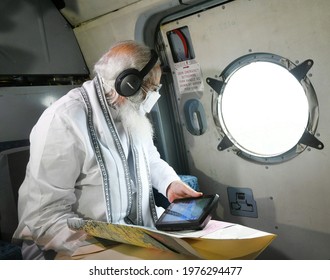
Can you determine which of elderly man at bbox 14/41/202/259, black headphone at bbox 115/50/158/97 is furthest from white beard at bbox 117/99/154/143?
black headphone at bbox 115/50/158/97

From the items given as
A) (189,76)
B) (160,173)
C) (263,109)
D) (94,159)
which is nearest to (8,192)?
(94,159)

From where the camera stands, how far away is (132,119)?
5.49ft

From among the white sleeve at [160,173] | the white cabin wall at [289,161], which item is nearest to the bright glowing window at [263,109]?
the white cabin wall at [289,161]

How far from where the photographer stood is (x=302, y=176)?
6.05ft

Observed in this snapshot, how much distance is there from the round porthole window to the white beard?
23.8 inches

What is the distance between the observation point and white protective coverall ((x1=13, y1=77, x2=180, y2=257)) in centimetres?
133

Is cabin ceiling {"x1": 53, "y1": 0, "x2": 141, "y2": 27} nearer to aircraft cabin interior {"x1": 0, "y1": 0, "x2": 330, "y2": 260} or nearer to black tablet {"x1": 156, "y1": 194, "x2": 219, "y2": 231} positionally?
aircraft cabin interior {"x1": 0, "y1": 0, "x2": 330, "y2": 260}

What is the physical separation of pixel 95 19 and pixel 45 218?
157 cm

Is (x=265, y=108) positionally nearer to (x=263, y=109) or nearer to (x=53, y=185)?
(x=263, y=109)

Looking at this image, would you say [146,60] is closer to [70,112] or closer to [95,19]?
[70,112]

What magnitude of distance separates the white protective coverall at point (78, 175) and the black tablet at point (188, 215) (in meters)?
0.29

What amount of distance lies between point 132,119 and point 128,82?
0.24 metres

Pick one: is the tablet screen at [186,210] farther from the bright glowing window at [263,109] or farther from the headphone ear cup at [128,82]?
the bright glowing window at [263,109]

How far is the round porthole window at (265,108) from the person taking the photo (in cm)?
177
